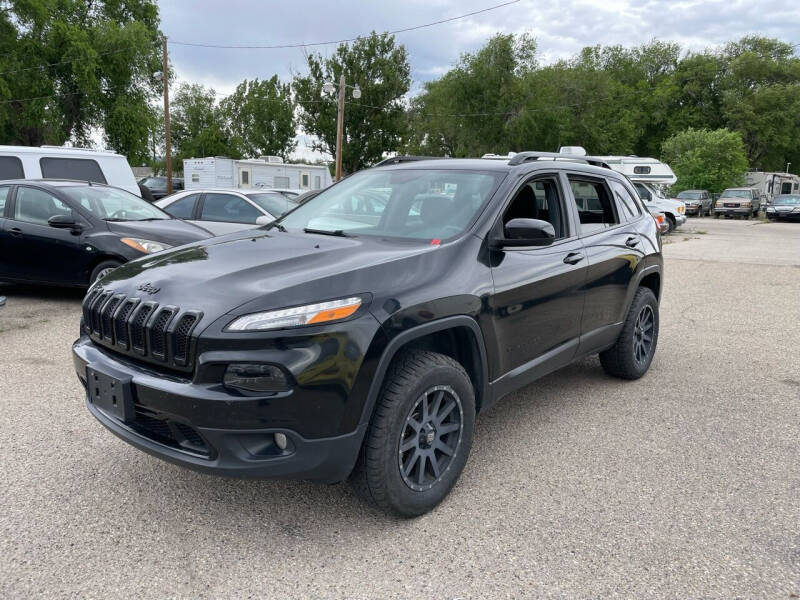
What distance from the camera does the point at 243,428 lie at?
2.40 metres

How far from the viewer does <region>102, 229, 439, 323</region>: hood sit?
2529mm

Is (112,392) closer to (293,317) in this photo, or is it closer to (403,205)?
(293,317)

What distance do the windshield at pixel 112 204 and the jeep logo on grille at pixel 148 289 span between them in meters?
5.01

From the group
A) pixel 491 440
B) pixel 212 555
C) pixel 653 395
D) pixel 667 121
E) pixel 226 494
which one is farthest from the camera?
pixel 667 121

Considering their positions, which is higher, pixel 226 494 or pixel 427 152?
pixel 427 152

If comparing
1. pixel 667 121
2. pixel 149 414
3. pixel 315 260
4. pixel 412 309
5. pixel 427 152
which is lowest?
pixel 149 414

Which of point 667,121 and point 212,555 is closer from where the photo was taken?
point 212,555

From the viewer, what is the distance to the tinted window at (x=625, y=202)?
4803mm

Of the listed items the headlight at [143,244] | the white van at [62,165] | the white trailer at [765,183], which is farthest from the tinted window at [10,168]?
the white trailer at [765,183]

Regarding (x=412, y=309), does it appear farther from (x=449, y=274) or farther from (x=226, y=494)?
(x=226, y=494)

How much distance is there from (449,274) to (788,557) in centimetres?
187

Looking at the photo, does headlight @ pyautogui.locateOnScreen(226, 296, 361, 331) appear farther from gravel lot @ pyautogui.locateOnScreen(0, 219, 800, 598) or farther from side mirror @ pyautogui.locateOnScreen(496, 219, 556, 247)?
side mirror @ pyautogui.locateOnScreen(496, 219, 556, 247)

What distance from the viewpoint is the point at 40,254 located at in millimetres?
7121

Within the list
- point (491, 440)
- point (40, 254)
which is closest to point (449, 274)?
point (491, 440)
